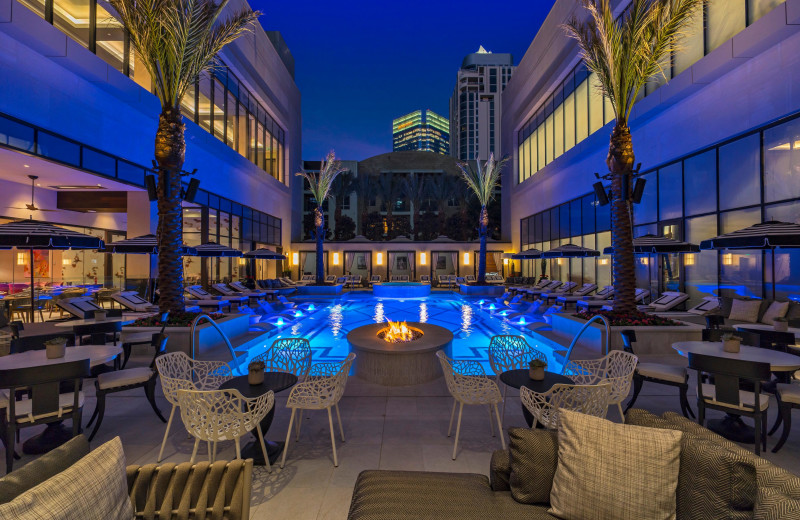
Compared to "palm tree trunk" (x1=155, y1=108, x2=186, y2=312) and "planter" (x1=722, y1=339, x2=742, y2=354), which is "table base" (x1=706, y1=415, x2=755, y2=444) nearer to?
"planter" (x1=722, y1=339, x2=742, y2=354)

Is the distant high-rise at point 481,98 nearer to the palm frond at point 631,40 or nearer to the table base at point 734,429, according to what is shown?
the palm frond at point 631,40

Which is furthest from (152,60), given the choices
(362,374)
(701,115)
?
(701,115)

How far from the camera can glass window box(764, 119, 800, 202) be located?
8.01 m

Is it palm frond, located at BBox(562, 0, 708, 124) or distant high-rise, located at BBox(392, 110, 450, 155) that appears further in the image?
distant high-rise, located at BBox(392, 110, 450, 155)

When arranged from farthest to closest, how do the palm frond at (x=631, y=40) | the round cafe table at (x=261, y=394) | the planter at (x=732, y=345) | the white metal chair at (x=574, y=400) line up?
the palm frond at (x=631, y=40) → the planter at (x=732, y=345) → the round cafe table at (x=261, y=394) → the white metal chair at (x=574, y=400)

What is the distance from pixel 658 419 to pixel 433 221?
36.8 metres

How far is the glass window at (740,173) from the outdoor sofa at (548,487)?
10.4 meters

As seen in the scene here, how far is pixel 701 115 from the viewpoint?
10.5 meters

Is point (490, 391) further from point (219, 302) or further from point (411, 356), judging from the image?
point (219, 302)

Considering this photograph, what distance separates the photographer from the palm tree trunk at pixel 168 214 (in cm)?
751

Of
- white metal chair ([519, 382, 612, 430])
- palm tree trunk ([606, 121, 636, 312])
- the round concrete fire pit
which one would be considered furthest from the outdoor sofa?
palm tree trunk ([606, 121, 636, 312])

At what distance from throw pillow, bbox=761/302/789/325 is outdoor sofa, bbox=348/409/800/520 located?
27.1ft

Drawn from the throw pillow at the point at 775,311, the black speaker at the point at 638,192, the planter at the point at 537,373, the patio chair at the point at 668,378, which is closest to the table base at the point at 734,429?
the patio chair at the point at 668,378

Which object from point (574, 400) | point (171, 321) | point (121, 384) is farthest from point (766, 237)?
point (171, 321)
